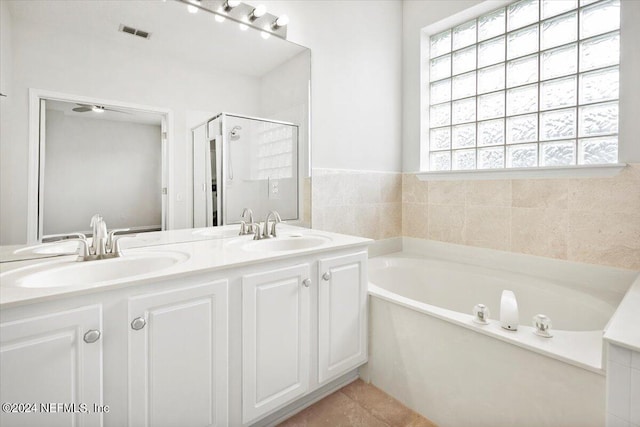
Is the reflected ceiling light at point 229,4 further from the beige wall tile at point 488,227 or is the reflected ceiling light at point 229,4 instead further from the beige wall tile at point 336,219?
the beige wall tile at point 488,227

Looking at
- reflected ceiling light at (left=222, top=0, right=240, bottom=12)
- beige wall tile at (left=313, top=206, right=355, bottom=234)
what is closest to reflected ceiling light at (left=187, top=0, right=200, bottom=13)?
reflected ceiling light at (left=222, top=0, right=240, bottom=12)

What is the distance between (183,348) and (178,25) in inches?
61.7

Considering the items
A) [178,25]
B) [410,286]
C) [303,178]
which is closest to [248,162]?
[303,178]

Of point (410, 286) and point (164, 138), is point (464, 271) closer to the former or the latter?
point (410, 286)

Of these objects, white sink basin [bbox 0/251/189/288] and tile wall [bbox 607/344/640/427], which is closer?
tile wall [bbox 607/344/640/427]

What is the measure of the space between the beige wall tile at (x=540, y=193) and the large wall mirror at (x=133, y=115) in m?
1.62

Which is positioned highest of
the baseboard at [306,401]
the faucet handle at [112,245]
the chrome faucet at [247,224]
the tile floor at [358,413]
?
the chrome faucet at [247,224]

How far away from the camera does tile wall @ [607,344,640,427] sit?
2.81 ft

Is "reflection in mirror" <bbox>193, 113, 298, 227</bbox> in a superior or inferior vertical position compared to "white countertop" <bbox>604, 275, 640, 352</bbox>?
superior

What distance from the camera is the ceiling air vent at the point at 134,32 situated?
4.59 ft

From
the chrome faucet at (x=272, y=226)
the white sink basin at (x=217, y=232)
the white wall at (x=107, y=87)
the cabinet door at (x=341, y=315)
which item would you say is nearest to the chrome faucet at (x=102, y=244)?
the white wall at (x=107, y=87)

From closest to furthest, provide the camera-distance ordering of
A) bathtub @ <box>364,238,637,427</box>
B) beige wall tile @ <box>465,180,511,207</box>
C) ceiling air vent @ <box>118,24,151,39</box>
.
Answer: bathtub @ <box>364,238,637,427</box>
ceiling air vent @ <box>118,24,151,39</box>
beige wall tile @ <box>465,180,511,207</box>

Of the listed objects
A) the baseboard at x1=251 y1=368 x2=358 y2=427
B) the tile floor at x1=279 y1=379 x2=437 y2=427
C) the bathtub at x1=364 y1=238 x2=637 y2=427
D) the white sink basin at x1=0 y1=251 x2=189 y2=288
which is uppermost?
the white sink basin at x1=0 y1=251 x2=189 y2=288

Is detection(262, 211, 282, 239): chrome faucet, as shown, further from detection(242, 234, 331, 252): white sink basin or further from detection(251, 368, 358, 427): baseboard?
detection(251, 368, 358, 427): baseboard
